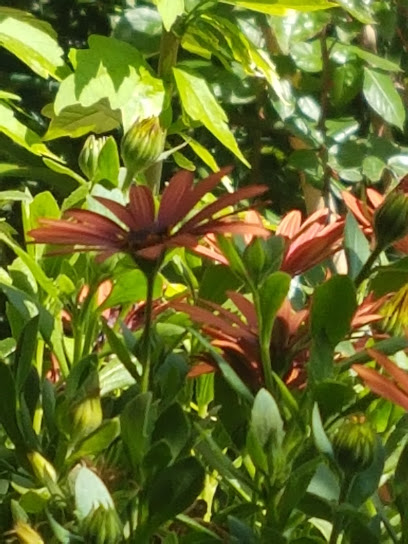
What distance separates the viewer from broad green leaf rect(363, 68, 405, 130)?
958 millimetres

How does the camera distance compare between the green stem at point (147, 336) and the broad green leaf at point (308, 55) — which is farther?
the broad green leaf at point (308, 55)

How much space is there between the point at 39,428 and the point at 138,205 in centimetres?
15

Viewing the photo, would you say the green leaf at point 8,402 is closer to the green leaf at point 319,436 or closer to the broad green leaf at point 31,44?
the green leaf at point 319,436

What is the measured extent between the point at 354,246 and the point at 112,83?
39 cm

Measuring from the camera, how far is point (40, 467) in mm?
356

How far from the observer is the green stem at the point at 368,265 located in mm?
370

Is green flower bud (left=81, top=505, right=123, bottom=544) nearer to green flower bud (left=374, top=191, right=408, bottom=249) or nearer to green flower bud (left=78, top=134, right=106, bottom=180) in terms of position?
green flower bud (left=374, top=191, right=408, bottom=249)

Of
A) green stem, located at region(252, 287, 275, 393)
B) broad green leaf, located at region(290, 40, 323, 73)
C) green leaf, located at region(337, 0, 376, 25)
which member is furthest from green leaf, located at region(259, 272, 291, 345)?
broad green leaf, located at region(290, 40, 323, 73)

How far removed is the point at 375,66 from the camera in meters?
0.97

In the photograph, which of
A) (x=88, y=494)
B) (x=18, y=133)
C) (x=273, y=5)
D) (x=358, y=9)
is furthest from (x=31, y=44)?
(x=88, y=494)

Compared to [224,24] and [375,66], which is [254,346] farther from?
[375,66]

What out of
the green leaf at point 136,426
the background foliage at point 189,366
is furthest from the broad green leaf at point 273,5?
the green leaf at point 136,426

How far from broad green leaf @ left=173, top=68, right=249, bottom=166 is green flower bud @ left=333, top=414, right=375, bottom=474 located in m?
0.46

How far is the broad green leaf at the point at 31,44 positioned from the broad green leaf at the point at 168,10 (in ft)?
0.37
